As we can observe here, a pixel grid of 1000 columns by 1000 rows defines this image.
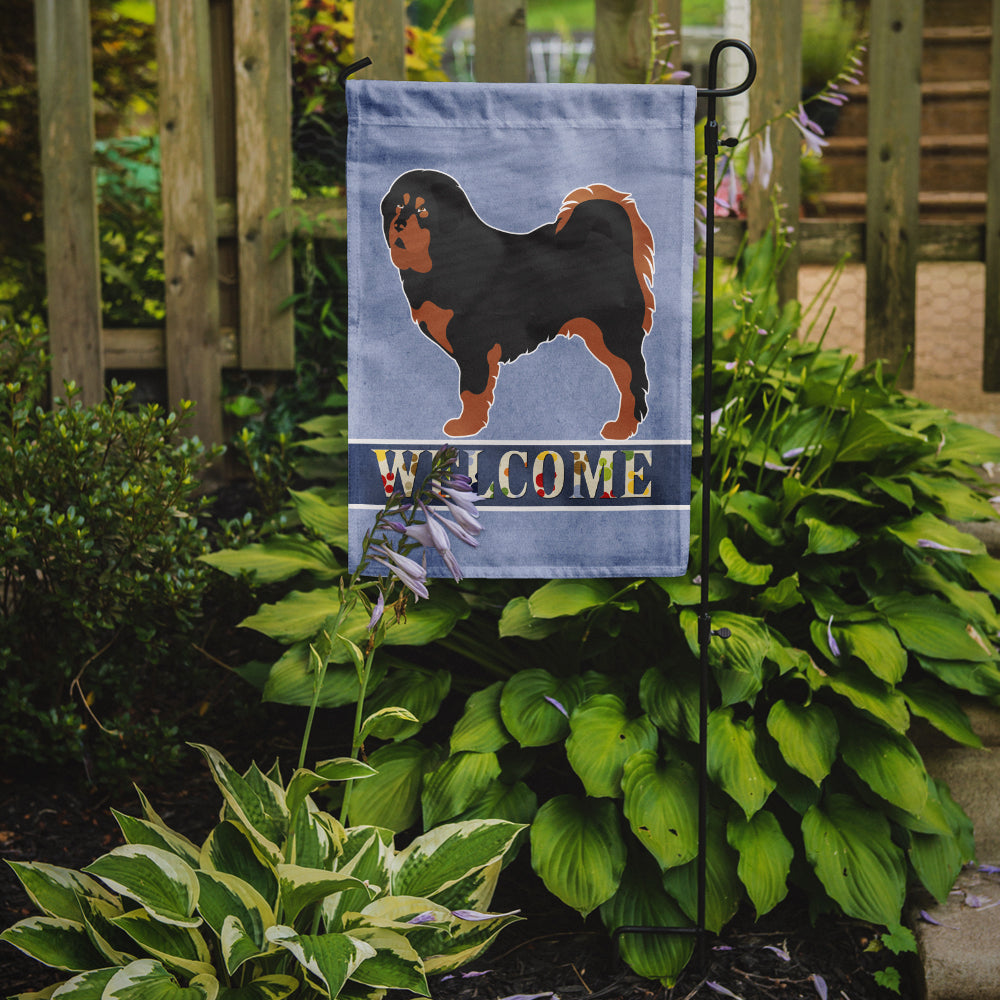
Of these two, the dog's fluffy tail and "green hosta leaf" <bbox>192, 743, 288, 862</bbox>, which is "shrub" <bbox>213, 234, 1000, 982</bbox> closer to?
"green hosta leaf" <bbox>192, 743, 288, 862</bbox>

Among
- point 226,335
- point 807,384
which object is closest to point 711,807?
point 807,384

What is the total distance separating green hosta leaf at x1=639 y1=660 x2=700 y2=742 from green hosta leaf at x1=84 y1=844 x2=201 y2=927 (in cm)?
91

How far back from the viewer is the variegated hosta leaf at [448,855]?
1.69 metres

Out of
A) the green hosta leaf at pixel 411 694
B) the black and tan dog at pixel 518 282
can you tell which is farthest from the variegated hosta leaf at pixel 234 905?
the black and tan dog at pixel 518 282

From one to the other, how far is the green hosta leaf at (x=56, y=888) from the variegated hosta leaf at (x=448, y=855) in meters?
0.48

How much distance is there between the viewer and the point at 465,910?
1.67 metres

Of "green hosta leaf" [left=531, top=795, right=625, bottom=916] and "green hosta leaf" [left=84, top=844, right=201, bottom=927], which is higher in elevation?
A: "green hosta leaf" [left=84, top=844, right=201, bottom=927]

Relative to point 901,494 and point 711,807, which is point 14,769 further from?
point 901,494

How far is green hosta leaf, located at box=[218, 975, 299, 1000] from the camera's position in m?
1.49

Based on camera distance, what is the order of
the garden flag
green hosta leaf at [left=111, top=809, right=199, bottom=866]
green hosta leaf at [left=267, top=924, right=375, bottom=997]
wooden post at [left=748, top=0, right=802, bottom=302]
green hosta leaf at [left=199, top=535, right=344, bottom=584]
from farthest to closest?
wooden post at [left=748, top=0, right=802, bottom=302] → green hosta leaf at [left=199, top=535, right=344, bottom=584] → the garden flag → green hosta leaf at [left=111, top=809, right=199, bottom=866] → green hosta leaf at [left=267, top=924, right=375, bottom=997]

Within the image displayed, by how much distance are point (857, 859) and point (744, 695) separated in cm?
37

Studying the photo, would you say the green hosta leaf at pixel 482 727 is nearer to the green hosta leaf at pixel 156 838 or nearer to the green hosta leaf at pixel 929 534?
the green hosta leaf at pixel 156 838

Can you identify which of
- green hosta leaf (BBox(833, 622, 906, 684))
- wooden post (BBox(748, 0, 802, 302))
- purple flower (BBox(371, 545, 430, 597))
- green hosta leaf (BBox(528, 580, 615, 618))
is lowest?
green hosta leaf (BBox(833, 622, 906, 684))

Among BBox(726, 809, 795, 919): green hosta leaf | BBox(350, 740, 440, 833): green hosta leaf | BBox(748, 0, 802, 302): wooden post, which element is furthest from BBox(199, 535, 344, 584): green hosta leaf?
BBox(748, 0, 802, 302): wooden post
